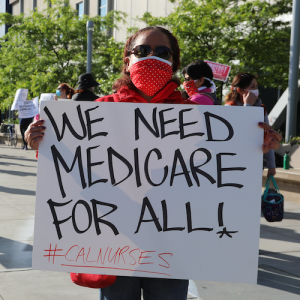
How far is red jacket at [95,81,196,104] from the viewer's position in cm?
223

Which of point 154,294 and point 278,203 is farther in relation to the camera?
point 278,203

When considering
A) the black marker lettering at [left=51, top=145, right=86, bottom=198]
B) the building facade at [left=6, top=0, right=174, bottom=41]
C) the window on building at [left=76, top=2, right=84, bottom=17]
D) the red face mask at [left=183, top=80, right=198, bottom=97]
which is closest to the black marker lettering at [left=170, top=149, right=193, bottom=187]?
the black marker lettering at [left=51, top=145, right=86, bottom=198]

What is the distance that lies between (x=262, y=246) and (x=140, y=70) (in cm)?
368

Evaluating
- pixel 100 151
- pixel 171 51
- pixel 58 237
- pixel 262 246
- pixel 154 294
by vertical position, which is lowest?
pixel 262 246

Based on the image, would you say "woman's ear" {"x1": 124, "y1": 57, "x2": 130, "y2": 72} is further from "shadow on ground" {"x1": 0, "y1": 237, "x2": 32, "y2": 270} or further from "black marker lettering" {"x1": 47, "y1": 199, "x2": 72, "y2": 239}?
"shadow on ground" {"x1": 0, "y1": 237, "x2": 32, "y2": 270}

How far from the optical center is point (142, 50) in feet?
7.25

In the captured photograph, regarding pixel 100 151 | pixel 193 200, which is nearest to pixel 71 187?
pixel 100 151

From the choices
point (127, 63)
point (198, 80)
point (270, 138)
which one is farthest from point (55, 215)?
point (198, 80)

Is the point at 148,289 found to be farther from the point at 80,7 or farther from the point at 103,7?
the point at 80,7

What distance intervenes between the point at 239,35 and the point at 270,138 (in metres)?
11.4

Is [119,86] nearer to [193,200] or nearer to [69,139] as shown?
[69,139]

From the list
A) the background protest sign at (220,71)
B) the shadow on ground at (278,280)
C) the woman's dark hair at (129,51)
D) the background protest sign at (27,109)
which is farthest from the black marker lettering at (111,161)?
the background protest sign at (27,109)

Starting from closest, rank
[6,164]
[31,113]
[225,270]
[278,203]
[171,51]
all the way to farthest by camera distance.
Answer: [225,270]
[171,51]
[278,203]
[6,164]
[31,113]

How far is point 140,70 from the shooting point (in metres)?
2.20
